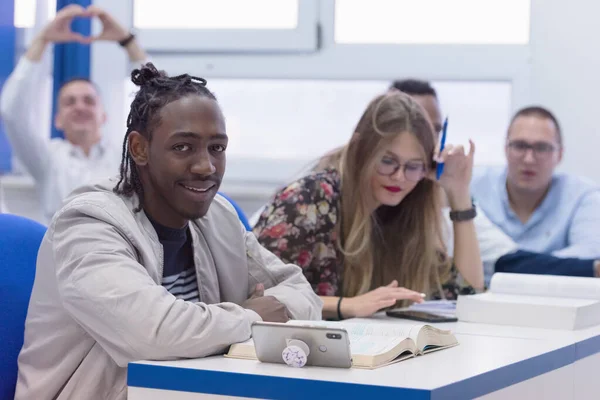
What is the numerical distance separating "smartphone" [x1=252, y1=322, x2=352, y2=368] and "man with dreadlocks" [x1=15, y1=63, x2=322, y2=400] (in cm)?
9

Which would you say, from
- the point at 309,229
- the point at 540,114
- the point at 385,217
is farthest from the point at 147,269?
the point at 540,114

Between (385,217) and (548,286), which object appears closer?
(548,286)

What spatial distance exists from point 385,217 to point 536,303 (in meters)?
0.68

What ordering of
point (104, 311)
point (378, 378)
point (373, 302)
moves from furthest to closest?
point (373, 302) → point (104, 311) → point (378, 378)

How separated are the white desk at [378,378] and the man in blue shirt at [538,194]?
196 cm

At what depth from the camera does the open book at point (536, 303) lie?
7.04 feet

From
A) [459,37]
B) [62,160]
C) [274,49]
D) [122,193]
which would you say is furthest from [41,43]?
[122,193]

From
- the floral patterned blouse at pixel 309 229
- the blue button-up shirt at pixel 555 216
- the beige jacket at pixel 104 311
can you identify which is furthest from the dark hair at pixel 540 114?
the beige jacket at pixel 104 311

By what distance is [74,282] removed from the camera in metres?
1.53

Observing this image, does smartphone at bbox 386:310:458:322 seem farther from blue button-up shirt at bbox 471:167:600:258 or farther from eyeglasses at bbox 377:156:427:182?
blue button-up shirt at bbox 471:167:600:258

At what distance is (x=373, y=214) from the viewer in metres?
2.70

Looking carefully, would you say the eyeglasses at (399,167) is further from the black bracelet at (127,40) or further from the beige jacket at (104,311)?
the black bracelet at (127,40)

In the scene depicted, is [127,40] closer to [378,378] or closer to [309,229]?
[309,229]

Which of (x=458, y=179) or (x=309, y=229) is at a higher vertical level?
(x=458, y=179)
